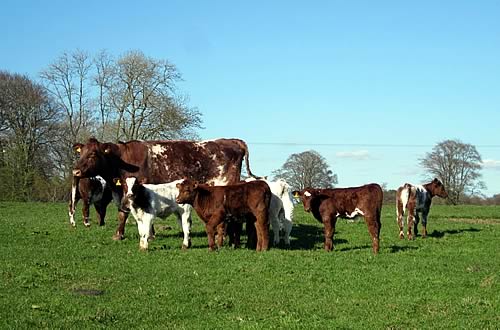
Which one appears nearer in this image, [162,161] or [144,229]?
[144,229]

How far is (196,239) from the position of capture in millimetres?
20703

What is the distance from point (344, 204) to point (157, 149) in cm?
610

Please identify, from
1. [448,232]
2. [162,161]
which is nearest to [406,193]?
[448,232]

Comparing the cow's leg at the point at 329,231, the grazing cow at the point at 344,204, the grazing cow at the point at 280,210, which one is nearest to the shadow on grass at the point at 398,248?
the grazing cow at the point at 344,204

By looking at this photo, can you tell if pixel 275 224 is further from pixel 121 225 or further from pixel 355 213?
pixel 121 225

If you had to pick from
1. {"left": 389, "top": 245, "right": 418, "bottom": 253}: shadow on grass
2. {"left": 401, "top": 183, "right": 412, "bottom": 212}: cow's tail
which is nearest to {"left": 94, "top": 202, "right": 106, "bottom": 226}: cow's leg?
{"left": 401, "top": 183, "right": 412, "bottom": 212}: cow's tail

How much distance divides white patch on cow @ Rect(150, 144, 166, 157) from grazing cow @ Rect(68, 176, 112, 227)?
5.15 metres

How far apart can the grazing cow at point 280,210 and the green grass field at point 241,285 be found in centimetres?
61

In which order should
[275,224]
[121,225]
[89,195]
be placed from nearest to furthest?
1. [275,224]
2. [121,225]
3. [89,195]

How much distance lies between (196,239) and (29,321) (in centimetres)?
1111

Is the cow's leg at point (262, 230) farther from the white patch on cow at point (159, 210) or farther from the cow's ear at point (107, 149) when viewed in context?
the cow's ear at point (107, 149)

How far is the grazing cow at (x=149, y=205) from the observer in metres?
17.8

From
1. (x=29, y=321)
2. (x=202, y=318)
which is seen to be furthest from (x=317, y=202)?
(x=29, y=321)

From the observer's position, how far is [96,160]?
19969 mm
